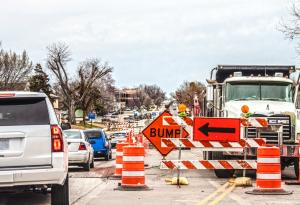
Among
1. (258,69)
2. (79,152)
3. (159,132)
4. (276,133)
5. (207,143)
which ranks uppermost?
(258,69)

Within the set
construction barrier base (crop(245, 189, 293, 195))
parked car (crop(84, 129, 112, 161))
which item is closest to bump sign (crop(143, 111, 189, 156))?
construction barrier base (crop(245, 189, 293, 195))

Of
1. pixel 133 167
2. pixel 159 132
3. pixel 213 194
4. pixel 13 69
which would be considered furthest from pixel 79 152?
pixel 13 69

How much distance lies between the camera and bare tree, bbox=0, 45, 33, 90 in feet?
269

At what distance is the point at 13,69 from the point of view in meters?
86.1

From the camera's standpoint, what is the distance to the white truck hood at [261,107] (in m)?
19.3

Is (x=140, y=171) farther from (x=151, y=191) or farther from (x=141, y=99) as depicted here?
(x=141, y=99)

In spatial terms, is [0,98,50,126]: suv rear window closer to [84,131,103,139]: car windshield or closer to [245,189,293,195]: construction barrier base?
[245,189,293,195]: construction barrier base

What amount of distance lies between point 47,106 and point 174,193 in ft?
16.2

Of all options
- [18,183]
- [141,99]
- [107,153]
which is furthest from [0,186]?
[141,99]

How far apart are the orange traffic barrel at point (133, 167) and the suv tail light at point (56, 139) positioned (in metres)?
4.82

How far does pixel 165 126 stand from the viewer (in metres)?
16.5

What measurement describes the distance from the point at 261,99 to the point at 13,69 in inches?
2719

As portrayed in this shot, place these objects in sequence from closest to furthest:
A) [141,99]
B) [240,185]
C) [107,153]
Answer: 1. [240,185]
2. [107,153]
3. [141,99]

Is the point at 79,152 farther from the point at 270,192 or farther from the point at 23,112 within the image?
the point at 23,112
